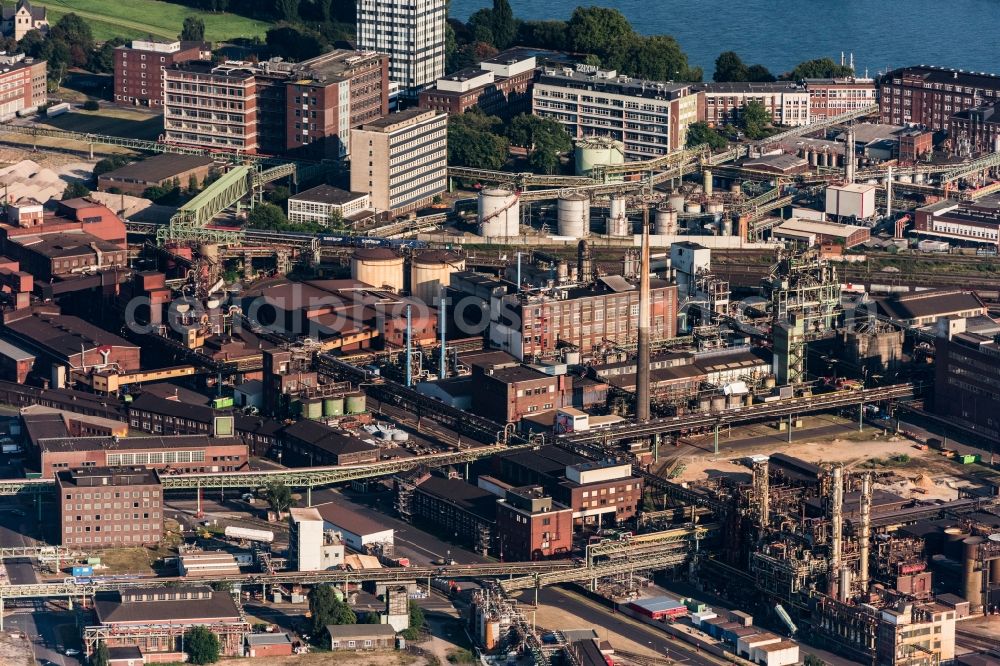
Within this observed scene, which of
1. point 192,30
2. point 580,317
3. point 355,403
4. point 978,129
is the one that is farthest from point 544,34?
point 355,403

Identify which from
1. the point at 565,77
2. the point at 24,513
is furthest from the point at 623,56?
the point at 24,513

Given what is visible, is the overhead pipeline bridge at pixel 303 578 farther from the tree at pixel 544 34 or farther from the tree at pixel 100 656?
the tree at pixel 544 34

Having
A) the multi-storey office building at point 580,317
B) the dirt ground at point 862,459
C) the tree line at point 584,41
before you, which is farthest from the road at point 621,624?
the tree line at point 584,41

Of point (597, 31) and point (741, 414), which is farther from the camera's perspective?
point (597, 31)

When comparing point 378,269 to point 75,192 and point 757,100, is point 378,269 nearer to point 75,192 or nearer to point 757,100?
point 75,192

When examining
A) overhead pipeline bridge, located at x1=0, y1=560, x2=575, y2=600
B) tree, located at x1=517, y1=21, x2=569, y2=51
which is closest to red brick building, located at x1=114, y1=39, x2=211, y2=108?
tree, located at x1=517, y1=21, x2=569, y2=51

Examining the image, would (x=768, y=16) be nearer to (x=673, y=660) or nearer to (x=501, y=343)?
(x=501, y=343)

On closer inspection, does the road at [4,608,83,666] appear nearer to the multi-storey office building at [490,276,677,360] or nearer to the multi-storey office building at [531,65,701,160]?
the multi-storey office building at [490,276,677,360]
